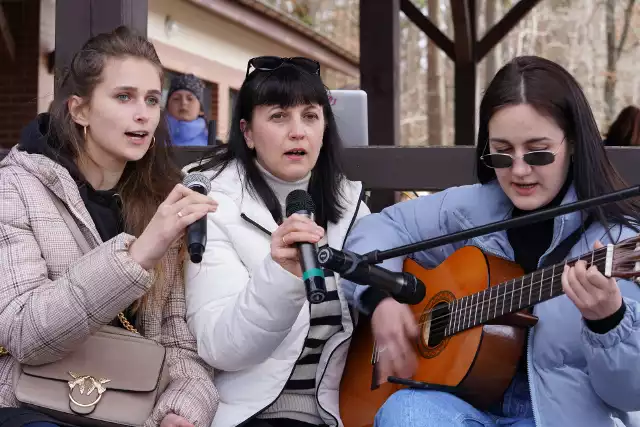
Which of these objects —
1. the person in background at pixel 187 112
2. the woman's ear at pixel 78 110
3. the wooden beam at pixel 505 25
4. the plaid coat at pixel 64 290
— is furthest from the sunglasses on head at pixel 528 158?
the wooden beam at pixel 505 25

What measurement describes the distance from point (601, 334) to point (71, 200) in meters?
1.46

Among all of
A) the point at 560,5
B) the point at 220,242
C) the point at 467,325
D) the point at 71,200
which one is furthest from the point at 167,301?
the point at 560,5

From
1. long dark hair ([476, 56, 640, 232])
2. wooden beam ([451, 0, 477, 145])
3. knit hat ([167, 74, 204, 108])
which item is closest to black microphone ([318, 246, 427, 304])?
long dark hair ([476, 56, 640, 232])

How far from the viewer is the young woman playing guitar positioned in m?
2.20

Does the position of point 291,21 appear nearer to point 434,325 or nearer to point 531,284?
point 434,325

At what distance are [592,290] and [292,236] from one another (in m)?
0.70

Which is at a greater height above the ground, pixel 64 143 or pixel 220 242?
pixel 64 143

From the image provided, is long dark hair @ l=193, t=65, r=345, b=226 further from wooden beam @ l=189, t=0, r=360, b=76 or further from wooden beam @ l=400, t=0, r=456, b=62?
wooden beam @ l=400, t=0, r=456, b=62

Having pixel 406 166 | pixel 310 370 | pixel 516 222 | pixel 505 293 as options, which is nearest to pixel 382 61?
pixel 406 166

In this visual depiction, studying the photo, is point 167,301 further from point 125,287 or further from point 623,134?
point 623,134

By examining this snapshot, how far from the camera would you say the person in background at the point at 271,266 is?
257 cm

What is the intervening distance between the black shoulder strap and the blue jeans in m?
0.42

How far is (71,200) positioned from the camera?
2641 mm

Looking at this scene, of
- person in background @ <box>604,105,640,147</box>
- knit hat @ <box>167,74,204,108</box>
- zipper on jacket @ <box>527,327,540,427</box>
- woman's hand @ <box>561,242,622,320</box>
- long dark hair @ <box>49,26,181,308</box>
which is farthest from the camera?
knit hat @ <box>167,74,204,108</box>
